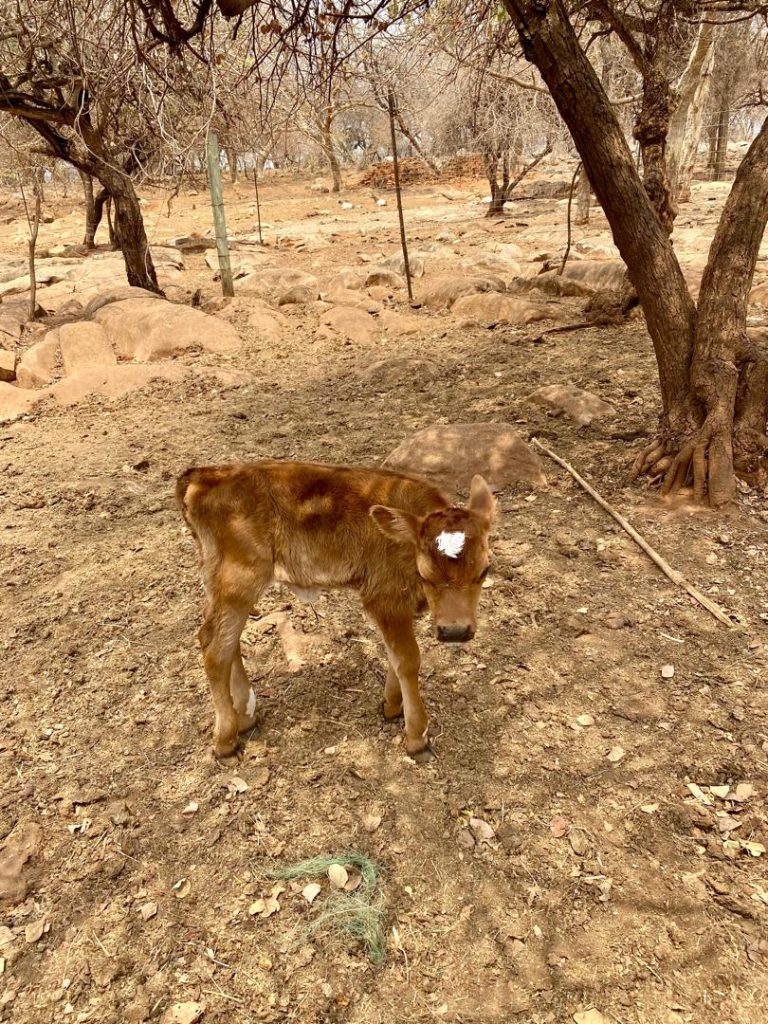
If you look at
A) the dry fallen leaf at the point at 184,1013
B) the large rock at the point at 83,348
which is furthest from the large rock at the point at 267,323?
the dry fallen leaf at the point at 184,1013

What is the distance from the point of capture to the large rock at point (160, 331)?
10656 mm

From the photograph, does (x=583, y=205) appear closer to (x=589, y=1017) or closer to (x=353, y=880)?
(x=353, y=880)

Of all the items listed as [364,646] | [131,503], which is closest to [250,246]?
[131,503]

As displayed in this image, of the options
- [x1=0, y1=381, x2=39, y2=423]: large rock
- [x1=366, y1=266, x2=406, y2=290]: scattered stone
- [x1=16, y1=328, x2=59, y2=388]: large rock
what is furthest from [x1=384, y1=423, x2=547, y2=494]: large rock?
[x1=366, y1=266, x2=406, y2=290]: scattered stone

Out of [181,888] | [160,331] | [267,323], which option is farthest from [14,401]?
[181,888]

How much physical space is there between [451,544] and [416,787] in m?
1.43

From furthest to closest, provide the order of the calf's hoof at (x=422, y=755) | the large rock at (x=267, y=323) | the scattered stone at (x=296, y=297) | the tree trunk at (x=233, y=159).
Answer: the scattered stone at (x=296, y=297), the tree trunk at (x=233, y=159), the large rock at (x=267, y=323), the calf's hoof at (x=422, y=755)

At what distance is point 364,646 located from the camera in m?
4.43

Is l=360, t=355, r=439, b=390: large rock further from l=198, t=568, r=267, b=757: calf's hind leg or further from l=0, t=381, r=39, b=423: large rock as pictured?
l=198, t=568, r=267, b=757: calf's hind leg

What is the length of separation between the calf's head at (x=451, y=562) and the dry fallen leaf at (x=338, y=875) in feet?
3.90

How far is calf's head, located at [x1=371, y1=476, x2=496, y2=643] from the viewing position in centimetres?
270

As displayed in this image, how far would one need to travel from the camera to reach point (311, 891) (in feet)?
9.50

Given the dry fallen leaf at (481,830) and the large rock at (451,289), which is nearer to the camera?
the dry fallen leaf at (481,830)

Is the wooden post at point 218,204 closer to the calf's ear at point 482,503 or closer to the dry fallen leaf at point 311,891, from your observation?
the calf's ear at point 482,503
